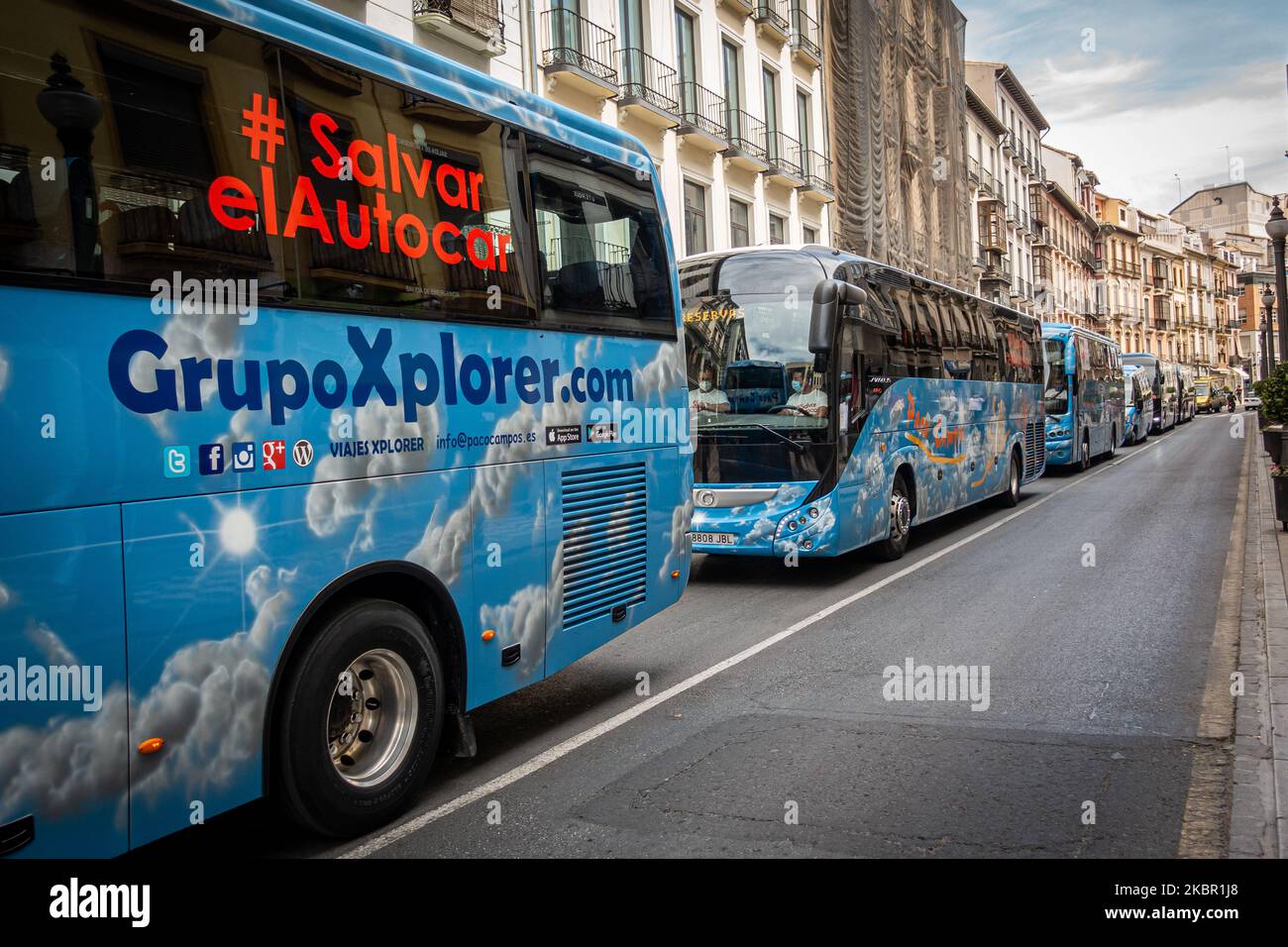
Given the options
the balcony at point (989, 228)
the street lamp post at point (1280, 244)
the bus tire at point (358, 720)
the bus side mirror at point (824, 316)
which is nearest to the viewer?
the bus tire at point (358, 720)

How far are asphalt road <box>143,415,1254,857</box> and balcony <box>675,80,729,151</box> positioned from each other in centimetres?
1428

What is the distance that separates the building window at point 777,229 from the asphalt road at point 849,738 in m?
18.1

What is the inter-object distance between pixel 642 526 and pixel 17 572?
4027 mm

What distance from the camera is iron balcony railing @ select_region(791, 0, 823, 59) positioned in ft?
93.6

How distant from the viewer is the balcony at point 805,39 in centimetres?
2855

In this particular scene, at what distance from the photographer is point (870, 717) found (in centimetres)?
607

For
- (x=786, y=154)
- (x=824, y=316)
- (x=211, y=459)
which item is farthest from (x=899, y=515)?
(x=786, y=154)

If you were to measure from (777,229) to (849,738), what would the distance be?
929 inches

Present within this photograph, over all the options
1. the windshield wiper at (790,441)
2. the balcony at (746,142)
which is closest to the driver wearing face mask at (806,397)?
the windshield wiper at (790,441)

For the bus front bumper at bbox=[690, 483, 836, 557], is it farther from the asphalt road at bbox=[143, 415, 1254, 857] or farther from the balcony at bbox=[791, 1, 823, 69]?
the balcony at bbox=[791, 1, 823, 69]

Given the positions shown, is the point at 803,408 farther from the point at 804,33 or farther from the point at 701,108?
the point at 804,33

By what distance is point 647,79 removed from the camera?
21.2 m

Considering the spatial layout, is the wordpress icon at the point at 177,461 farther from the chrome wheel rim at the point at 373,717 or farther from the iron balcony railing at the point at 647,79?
the iron balcony railing at the point at 647,79
